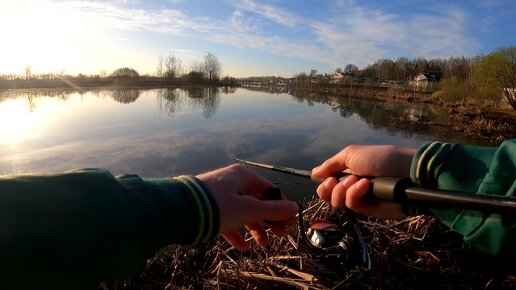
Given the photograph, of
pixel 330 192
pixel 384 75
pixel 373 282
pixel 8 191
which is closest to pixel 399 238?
pixel 373 282

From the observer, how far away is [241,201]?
1.29 meters

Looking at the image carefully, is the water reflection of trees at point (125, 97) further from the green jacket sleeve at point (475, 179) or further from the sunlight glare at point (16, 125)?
the green jacket sleeve at point (475, 179)

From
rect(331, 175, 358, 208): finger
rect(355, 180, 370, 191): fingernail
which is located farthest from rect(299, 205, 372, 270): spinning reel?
rect(355, 180, 370, 191): fingernail

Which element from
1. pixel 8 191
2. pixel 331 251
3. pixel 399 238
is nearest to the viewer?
pixel 8 191

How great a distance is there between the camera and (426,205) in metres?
1.37

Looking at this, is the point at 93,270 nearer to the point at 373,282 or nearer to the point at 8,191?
the point at 8,191

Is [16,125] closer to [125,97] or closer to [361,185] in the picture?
[125,97]

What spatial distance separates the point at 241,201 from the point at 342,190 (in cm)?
74

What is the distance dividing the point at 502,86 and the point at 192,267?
4569cm

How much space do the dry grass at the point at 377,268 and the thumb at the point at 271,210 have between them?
5.47ft

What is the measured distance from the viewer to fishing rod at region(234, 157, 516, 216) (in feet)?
3.61

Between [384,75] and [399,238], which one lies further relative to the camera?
[384,75]

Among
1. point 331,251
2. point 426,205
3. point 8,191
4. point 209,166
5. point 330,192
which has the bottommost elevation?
point 209,166

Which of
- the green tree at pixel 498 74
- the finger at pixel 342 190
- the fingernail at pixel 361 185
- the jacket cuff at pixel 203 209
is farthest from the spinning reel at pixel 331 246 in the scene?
the green tree at pixel 498 74
